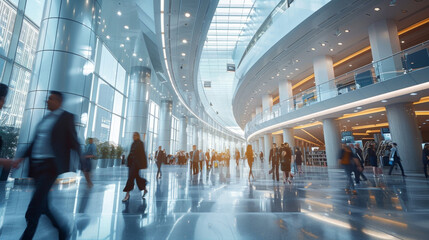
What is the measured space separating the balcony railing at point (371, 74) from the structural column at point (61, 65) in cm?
1400

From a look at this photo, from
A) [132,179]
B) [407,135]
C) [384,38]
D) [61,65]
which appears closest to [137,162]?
[132,179]

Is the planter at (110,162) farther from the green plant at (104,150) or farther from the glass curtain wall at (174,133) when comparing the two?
the glass curtain wall at (174,133)

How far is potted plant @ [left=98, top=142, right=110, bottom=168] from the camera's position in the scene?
651 inches

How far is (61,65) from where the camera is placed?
23.4 feet

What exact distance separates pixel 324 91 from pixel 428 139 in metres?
29.7

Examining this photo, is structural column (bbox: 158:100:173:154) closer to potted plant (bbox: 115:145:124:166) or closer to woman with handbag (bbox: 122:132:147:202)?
potted plant (bbox: 115:145:124:166)

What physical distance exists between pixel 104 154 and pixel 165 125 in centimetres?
1214

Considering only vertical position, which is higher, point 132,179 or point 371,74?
point 371,74

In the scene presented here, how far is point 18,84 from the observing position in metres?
10.1

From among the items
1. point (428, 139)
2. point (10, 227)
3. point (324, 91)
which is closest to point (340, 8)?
point (324, 91)

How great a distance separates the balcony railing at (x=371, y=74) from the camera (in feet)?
32.7

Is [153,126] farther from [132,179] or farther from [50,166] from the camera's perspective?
[50,166]

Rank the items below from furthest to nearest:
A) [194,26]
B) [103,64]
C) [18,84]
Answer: [103,64] < [194,26] < [18,84]

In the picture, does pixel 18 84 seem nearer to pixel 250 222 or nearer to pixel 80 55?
pixel 80 55
